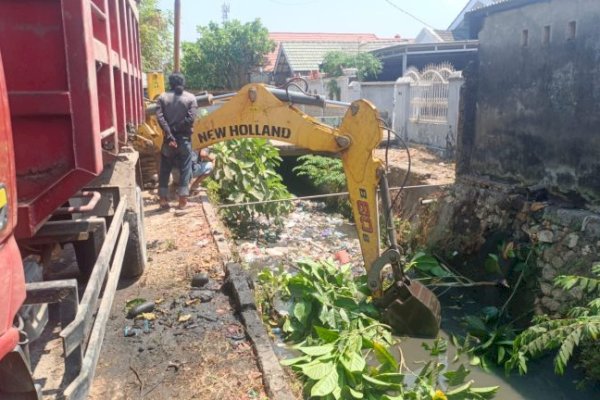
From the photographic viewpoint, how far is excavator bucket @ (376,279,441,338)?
427cm

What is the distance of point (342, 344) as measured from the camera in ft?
12.9

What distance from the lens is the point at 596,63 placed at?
532 centimetres

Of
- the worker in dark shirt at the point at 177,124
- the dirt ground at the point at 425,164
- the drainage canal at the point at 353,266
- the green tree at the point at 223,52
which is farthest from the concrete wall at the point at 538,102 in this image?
the green tree at the point at 223,52

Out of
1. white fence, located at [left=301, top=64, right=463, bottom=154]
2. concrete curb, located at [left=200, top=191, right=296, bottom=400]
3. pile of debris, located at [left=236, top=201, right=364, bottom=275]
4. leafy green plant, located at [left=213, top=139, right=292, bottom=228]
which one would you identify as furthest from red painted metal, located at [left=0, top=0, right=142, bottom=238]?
white fence, located at [left=301, top=64, right=463, bottom=154]

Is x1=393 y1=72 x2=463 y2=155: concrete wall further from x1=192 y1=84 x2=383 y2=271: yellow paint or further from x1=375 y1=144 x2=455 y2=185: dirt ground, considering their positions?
x1=192 y1=84 x2=383 y2=271: yellow paint

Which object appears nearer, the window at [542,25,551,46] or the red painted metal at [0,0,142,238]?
the red painted metal at [0,0,142,238]

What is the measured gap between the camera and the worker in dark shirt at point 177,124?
6.68 m

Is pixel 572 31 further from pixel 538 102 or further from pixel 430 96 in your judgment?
pixel 430 96

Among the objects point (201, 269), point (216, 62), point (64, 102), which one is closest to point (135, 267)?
point (201, 269)

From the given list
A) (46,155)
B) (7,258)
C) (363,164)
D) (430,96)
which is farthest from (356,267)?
(430,96)

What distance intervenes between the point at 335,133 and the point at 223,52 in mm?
22317

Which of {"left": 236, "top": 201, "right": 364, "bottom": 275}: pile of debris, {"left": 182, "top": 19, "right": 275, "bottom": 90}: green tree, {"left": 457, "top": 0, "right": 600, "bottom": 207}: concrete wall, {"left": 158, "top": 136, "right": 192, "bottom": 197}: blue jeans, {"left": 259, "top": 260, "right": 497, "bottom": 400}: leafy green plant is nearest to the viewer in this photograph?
{"left": 259, "top": 260, "right": 497, "bottom": 400}: leafy green plant

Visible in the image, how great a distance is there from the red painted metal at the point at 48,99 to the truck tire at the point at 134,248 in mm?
2164

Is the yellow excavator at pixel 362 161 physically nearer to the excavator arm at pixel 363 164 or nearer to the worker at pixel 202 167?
the excavator arm at pixel 363 164
